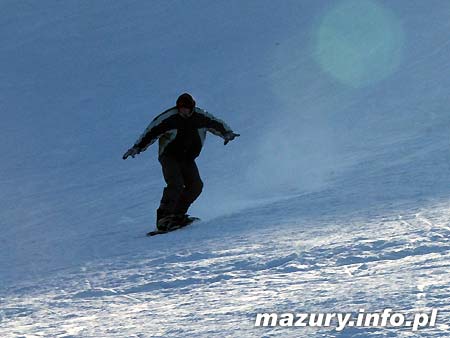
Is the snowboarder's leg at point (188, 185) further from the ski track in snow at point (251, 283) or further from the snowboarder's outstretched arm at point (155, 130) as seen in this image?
the ski track in snow at point (251, 283)

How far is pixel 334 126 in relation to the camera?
38.6 feet

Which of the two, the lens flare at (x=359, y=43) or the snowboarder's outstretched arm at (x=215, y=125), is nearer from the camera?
the snowboarder's outstretched arm at (x=215, y=125)

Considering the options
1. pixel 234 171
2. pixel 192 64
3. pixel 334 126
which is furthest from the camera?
pixel 192 64

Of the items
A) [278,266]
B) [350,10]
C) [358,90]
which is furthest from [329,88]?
[278,266]

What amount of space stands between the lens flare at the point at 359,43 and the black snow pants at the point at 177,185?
22.6 feet

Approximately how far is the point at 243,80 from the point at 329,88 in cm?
227

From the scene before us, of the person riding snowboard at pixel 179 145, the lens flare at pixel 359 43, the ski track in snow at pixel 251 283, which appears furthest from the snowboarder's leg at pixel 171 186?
the lens flare at pixel 359 43

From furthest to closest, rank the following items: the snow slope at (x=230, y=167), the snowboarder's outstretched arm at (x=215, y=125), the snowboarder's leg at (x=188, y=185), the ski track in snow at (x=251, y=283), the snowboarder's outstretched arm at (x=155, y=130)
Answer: the snowboarder's leg at (x=188, y=185)
the snowboarder's outstretched arm at (x=215, y=125)
the snowboarder's outstretched arm at (x=155, y=130)
the snow slope at (x=230, y=167)
the ski track in snow at (x=251, y=283)

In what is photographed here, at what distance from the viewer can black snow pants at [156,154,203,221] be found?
7523mm

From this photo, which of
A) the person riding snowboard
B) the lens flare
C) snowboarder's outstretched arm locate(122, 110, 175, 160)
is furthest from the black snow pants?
the lens flare

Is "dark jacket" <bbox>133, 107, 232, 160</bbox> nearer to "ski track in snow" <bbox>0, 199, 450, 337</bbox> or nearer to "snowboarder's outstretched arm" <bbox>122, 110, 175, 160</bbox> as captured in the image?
"snowboarder's outstretched arm" <bbox>122, 110, 175, 160</bbox>

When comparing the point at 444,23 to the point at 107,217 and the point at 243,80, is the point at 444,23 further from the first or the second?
the point at 107,217

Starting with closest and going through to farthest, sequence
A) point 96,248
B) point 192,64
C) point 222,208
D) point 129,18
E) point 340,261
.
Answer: point 340,261
point 96,248
point 222,208
point 192,64
point 129,18

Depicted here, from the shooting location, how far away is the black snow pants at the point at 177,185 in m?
7.52
